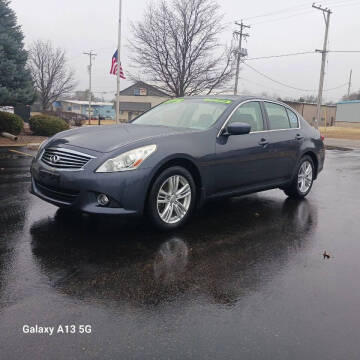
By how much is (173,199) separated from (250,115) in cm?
188

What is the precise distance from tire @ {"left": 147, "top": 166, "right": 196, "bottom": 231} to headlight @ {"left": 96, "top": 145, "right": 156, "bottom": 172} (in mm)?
291

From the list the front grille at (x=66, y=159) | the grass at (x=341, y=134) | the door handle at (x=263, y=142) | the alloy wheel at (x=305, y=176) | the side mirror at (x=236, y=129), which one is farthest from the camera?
the grass at (x=341, y=134)

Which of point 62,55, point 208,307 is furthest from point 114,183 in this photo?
point 62,55

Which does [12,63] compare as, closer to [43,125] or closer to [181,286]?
[43,125]

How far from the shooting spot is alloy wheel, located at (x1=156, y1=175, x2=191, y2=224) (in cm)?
451

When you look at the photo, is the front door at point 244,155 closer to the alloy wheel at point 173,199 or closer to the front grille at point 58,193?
the alloy wheel at point 173,199

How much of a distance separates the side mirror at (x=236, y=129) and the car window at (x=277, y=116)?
39.2 inches

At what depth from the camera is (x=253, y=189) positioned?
5.62 meters

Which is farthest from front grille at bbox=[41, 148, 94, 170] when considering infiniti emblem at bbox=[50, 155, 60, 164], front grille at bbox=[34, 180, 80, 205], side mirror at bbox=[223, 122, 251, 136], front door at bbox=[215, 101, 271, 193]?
side mirror at bbox=[223, 122, 251, 136]

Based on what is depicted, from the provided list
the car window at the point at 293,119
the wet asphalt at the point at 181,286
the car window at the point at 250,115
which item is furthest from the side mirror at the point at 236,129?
the car window at the point at 293,119

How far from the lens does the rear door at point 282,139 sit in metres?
5.89

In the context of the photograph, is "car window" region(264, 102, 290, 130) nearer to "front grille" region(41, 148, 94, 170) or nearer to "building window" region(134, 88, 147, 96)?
"front grille" region(41, 148, 94, 170)

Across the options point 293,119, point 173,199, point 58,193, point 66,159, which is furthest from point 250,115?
point 58,193

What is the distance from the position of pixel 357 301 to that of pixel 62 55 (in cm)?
4540
